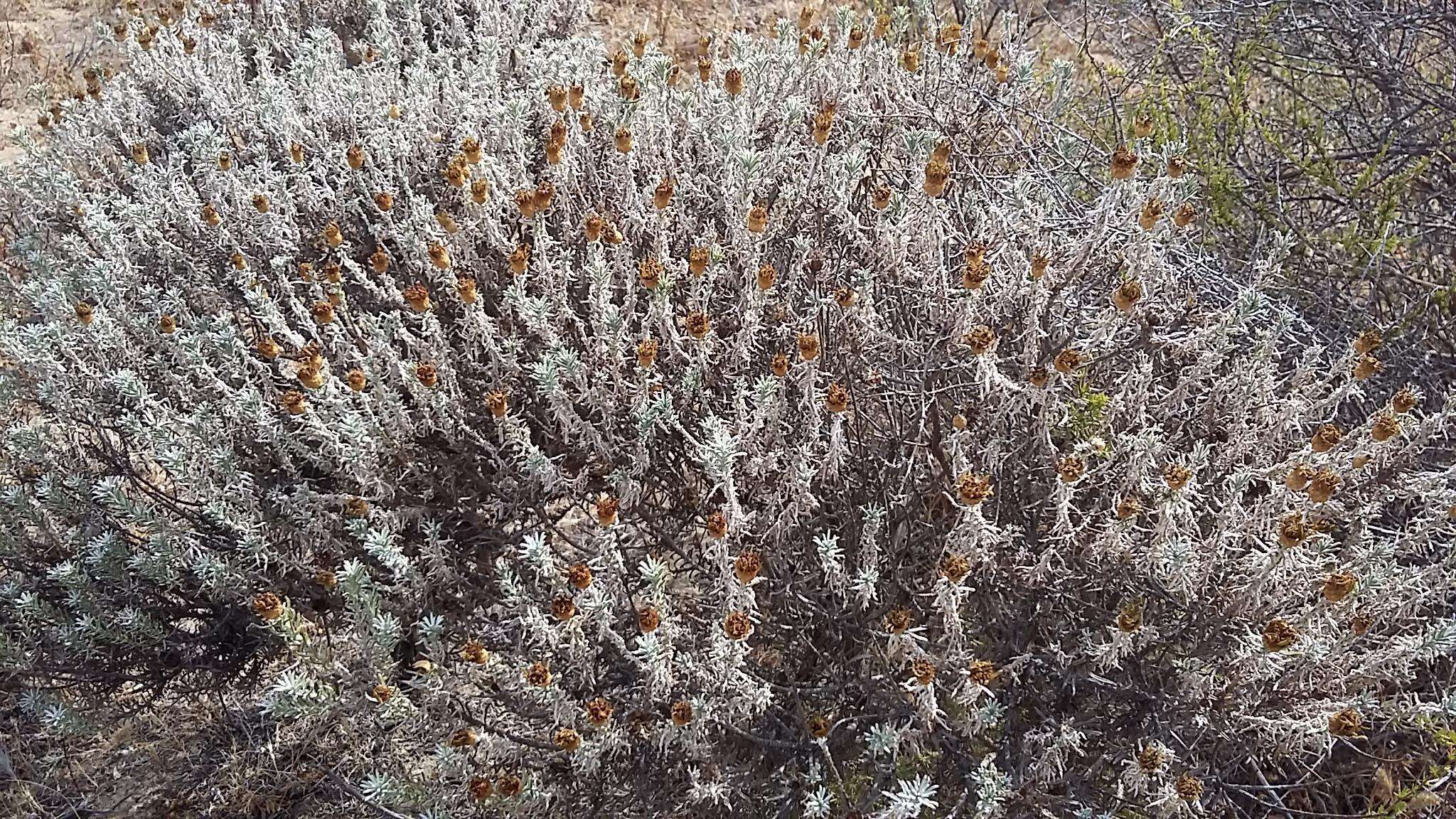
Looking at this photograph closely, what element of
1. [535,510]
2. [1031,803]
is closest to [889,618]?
[1031,803]

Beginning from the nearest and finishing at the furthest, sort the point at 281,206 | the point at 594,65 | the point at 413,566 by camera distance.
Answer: the point at 413,566 < the point at 281,206 < the point at 594,65

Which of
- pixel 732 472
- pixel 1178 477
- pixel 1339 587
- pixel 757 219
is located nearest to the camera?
pixel 1339 587

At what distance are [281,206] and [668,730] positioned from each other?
197cm

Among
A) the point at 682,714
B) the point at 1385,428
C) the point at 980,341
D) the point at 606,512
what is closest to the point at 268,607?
the point at 606,512

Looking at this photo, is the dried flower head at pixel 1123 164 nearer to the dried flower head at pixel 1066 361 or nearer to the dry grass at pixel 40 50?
the dried flower head at pixel 1066 361

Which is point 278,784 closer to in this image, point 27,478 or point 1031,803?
point 27,478

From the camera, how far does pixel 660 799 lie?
2.01m

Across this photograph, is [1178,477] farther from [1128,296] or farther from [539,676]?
[539,676]

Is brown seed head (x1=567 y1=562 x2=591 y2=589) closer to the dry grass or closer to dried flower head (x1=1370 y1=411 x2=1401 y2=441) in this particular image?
dried flower head (x1=1370 y1=411 x2=1401 y2=441)

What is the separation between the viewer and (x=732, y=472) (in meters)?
2.07

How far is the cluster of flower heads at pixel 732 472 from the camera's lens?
75.6 inches

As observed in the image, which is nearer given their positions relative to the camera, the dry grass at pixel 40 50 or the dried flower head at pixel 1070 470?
the dried flower head at pixel 1070 470

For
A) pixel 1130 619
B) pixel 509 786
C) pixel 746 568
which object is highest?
pixel 746 568

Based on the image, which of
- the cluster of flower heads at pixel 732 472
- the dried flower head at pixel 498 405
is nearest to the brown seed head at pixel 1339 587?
the cluster of flower heads at pixel 732 472
